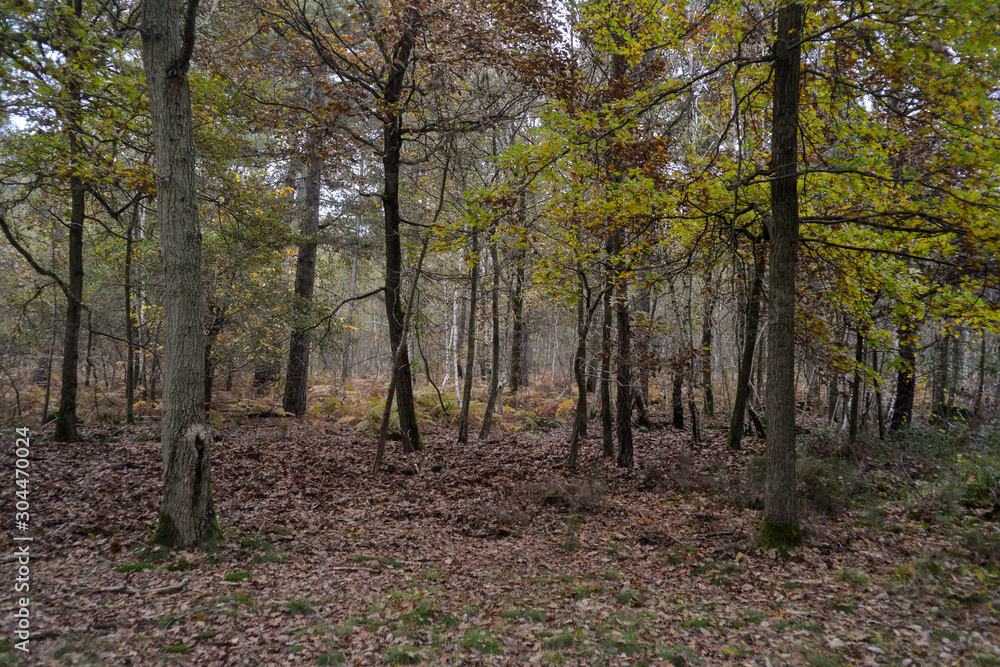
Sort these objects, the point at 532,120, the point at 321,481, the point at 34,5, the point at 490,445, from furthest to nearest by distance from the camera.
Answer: the point at 532,120 → the point at 490,445 → the point at 321,481 → the point at 34,5

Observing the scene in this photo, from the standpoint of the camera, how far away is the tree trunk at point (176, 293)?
6.27 m

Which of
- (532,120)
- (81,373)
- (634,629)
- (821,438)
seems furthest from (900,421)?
(81,373)

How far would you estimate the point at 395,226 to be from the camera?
11797mm

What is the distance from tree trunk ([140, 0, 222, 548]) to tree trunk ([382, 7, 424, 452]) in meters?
4.10

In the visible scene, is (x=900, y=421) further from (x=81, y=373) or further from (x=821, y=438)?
(x=81, y=373)

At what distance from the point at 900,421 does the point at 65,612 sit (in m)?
16.8

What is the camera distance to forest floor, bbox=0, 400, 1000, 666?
182 inches

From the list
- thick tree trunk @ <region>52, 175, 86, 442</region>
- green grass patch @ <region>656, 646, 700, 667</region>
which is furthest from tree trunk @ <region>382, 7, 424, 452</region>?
green grass patch @ <region>656, 646, 700, 667</region>

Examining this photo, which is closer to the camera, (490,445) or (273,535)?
(273,535)

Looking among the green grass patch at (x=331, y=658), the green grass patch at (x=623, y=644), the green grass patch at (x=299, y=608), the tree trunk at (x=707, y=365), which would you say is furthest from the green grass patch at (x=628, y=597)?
the tree trunk at (x=707, y=365)

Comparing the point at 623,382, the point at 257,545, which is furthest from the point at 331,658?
the point at 623,382

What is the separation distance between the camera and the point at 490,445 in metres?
13.8

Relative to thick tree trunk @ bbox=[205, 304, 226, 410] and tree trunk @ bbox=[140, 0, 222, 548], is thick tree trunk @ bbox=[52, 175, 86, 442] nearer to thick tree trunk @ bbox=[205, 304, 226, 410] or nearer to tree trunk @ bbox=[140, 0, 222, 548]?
thick tree trunk @ bbox=[205, 304, 226, 410]

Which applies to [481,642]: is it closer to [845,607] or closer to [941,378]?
[845,607]
